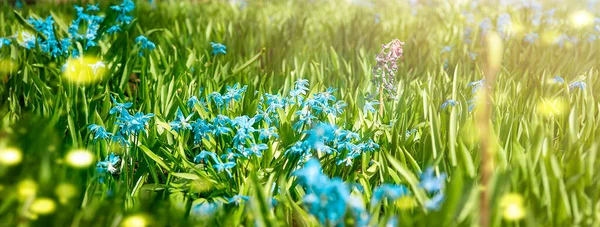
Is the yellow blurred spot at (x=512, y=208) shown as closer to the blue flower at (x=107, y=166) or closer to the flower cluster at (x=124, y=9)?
the blue flower at (x=107, y=166)

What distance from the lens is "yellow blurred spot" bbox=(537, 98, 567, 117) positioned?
2.35 meters

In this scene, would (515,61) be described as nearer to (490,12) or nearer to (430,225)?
(430,225)

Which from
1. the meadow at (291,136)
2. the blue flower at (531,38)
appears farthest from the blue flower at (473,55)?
the blue flower at (531,38)

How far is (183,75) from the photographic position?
2.89m

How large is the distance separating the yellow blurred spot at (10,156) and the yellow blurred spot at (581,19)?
5306mm

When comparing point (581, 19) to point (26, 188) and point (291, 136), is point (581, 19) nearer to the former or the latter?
point (291, 136)

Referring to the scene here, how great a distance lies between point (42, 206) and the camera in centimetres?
127

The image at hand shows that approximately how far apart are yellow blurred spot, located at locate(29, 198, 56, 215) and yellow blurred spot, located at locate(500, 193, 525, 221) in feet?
3.42

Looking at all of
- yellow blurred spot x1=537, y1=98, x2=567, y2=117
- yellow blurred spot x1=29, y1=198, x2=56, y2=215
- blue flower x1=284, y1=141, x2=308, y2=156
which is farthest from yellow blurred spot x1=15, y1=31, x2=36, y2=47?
yellow blurred spot x1=537, y1=98, x2=567, y2=117

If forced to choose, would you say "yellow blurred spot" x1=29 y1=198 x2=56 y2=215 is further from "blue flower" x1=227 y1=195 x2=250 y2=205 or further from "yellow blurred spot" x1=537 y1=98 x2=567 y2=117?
"yellow blurred spot" x1=537 y1=98 x2=567 y2=117

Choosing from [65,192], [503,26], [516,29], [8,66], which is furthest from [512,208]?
[516,29]

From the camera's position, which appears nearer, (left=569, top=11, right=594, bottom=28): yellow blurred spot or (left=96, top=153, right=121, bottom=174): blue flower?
(left=96, top=153, right=121, bottom=174): blue flower

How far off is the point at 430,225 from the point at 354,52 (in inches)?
111

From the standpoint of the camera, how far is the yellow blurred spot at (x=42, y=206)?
1262 mm
